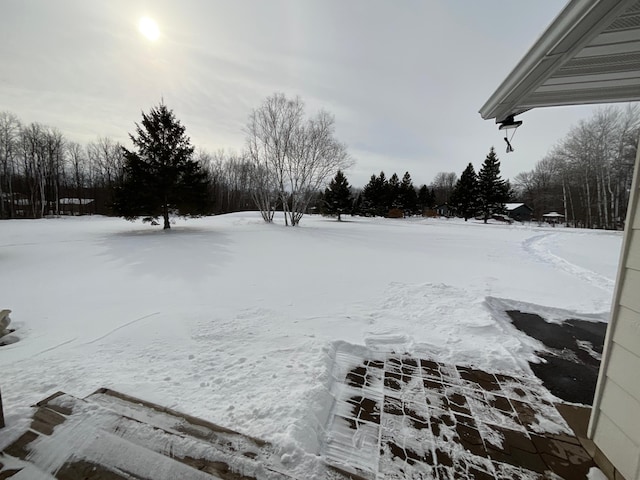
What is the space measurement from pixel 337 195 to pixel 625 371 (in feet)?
89.1

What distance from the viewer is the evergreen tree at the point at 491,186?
1125 inches

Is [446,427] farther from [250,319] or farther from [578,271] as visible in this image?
[578,271]

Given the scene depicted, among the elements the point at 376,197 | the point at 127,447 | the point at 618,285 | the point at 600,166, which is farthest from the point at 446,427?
the point at 376,197

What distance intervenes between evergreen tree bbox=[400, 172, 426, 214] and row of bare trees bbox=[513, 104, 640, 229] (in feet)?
48.9

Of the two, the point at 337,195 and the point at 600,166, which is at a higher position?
the point at 600,166

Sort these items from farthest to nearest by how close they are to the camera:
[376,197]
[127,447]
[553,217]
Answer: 1. [376,197]
2. [553,217]
3. [127,447]

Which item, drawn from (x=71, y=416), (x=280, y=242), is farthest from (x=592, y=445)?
(x=280, y=242)

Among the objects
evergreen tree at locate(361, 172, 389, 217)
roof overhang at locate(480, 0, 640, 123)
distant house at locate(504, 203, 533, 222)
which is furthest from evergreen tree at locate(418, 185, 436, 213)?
roof overhang at locate(480, 0, 640, 123)

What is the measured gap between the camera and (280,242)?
32.1ft

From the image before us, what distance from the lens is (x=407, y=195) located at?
3606 cm

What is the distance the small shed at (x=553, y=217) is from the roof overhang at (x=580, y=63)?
37250mm

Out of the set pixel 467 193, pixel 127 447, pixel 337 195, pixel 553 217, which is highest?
pixel 467 193

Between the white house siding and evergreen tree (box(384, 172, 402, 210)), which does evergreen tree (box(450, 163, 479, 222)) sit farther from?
the white house siding

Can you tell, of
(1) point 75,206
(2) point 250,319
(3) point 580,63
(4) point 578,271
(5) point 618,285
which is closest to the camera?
(5) point 618,285
